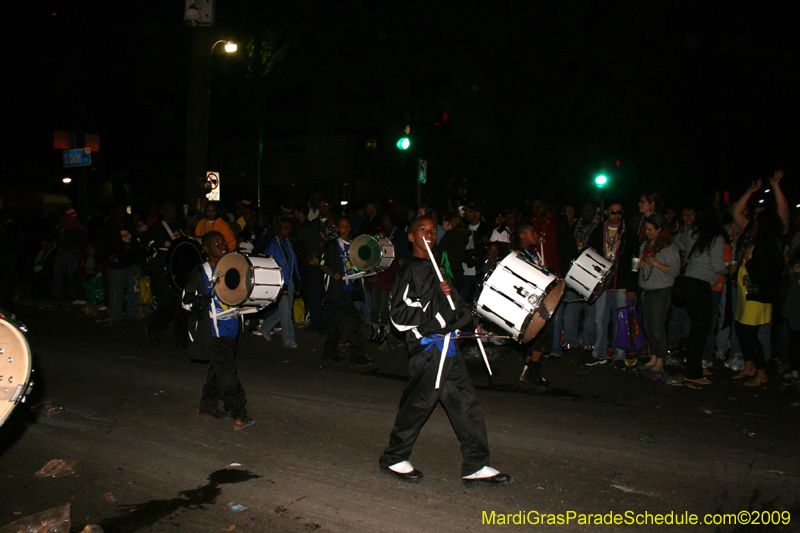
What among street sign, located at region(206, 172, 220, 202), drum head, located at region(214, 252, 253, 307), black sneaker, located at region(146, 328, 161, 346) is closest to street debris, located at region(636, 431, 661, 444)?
drum head, located at region(214, 252, 253, 307)

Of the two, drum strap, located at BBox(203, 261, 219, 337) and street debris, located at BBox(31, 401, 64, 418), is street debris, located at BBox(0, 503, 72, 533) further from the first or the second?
street debris, located at BBox(31, 401, 64, 418)

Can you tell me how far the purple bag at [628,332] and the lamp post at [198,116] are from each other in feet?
32.3

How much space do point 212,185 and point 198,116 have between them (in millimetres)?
1915

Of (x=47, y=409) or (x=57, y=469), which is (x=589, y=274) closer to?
(x=57, y=469)

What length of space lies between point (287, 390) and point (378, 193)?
1161 inches

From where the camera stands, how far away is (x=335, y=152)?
34344 millimetres

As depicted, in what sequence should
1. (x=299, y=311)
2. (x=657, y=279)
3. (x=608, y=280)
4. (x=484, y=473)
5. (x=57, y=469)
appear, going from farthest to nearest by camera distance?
(x=299, y=311)
(x=657, y=279)
(x=608, y=280)
(x=57, y=469)
(x=484, y=473)

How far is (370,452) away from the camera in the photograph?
5.19 m

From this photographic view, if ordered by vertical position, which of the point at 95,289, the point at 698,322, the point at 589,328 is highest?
the point at 698,322

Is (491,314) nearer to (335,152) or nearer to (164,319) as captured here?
(164,319)

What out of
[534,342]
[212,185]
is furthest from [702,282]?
[212,185]

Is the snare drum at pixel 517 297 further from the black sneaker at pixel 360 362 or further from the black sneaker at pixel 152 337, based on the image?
the black sneaker at pixel 152 337

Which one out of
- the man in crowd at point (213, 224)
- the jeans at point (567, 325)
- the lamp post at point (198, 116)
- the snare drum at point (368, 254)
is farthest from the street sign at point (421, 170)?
the jeans at point (567, 325)

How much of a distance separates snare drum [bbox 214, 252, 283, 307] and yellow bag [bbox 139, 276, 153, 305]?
6.48 metres
